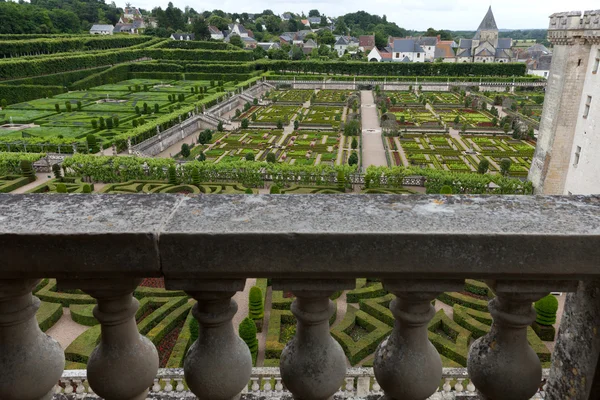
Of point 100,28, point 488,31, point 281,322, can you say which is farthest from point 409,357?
point 100,28

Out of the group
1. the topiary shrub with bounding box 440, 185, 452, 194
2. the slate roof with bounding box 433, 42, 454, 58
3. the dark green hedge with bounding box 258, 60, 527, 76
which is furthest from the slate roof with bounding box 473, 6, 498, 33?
the topiary shrub with bounding box 440, 185, 452, 194

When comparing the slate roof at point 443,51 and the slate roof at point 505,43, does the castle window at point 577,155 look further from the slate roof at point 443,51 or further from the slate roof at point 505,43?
the slate roof at point 443,51

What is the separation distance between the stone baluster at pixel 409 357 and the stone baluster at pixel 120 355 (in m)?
0.94

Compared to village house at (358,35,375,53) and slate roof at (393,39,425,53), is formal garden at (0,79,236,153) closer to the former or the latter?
slate roof at (393,39,425,53)

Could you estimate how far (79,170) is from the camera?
22406mm

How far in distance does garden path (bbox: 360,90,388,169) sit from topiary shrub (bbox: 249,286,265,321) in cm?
1633

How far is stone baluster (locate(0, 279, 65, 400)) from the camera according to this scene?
1.68 meters

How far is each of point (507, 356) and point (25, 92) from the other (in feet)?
183

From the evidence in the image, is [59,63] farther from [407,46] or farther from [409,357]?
[407,46]

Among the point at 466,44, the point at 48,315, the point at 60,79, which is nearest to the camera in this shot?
the point at 48,315

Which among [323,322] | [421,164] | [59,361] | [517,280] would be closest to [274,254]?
[323,322]

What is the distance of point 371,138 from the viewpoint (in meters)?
33.2

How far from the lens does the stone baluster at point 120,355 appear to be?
1.75m

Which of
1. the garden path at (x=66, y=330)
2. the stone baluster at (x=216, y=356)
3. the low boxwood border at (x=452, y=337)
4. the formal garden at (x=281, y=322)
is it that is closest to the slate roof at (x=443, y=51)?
the formal garden at (x=281, y=322)
